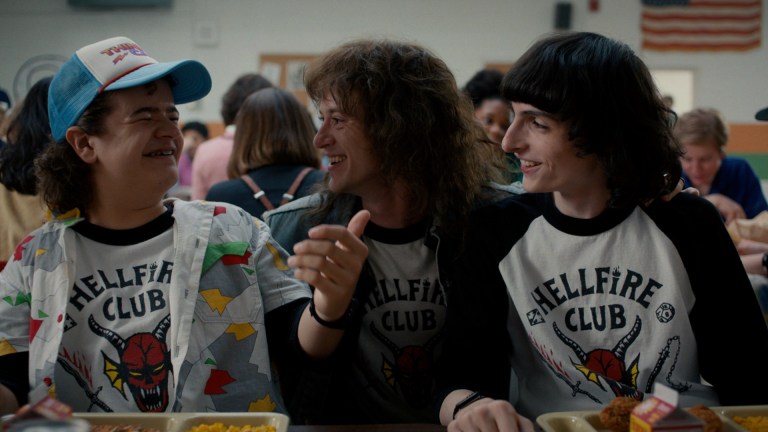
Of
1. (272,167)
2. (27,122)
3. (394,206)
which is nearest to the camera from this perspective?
(394,206)

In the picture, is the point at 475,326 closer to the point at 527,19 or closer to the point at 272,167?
the point at 272,167

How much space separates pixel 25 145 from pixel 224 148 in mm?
1538

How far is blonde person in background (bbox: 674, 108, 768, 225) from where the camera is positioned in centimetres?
379

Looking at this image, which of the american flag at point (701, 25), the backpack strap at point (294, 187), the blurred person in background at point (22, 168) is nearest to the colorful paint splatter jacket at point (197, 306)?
the blurred person in background at point (22, 168)

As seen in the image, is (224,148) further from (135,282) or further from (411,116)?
(135,282)

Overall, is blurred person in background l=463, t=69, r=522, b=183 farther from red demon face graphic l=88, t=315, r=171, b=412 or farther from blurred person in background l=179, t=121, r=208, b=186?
blurred person in background l=179, t=121, r=208, b=186

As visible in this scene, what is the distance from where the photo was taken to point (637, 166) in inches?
58.7

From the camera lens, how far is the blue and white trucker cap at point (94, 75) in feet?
4.91

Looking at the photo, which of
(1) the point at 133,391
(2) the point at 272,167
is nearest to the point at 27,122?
(2) the point at 272,167

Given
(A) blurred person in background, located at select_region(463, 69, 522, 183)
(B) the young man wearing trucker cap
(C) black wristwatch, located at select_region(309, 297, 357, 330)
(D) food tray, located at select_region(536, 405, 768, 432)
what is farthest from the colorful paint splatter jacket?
(A) blurred person in background, located at select_region(463, 69, 522, 183)

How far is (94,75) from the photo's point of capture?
4.92 feet

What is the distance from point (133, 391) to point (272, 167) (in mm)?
1536

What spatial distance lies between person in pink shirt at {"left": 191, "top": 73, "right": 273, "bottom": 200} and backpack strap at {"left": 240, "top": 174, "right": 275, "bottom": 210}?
1.02 metres

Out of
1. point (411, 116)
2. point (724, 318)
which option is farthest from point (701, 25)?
point (724, 318)
